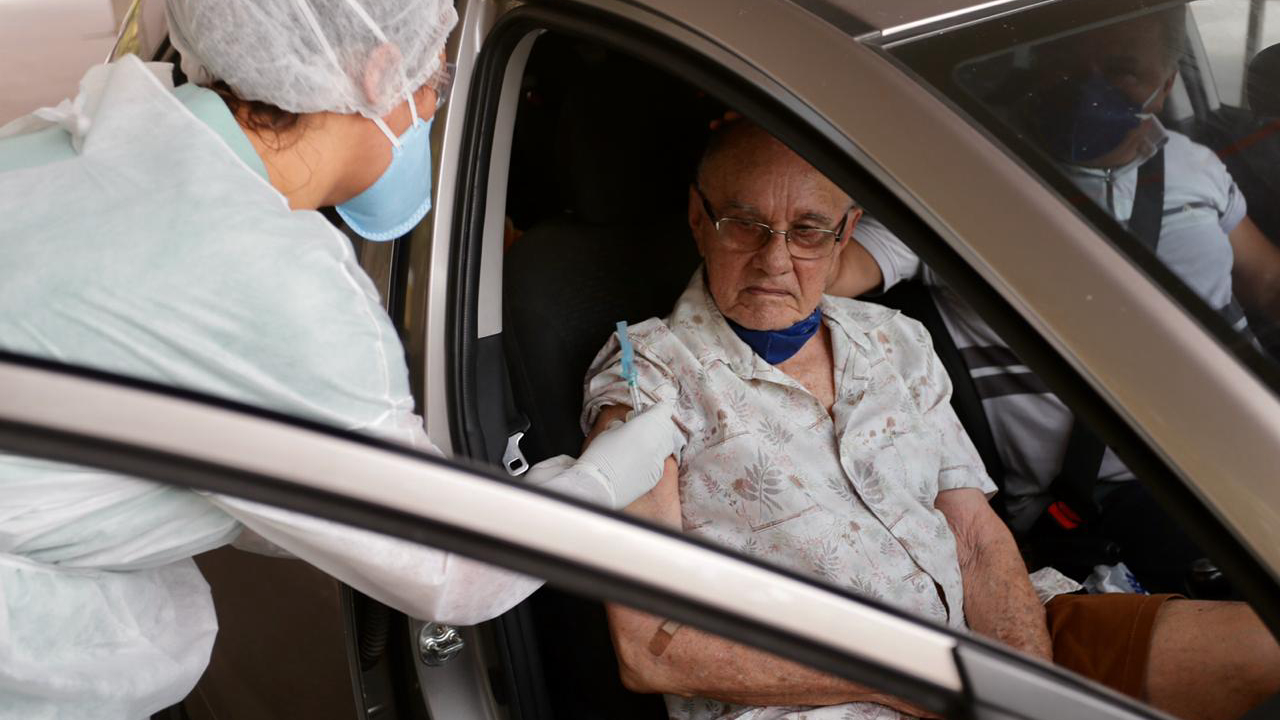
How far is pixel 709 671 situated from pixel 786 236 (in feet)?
2.27

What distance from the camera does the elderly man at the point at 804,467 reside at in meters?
1.62

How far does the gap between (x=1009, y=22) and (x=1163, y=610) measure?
36.4 inches

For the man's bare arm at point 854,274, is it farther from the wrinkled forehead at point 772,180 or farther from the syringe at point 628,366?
the syringe at point 628,366

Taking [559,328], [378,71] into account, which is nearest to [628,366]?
[559,328]

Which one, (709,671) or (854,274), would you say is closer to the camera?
(709,671)

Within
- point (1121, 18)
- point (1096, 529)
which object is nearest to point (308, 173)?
point (1121, 18)

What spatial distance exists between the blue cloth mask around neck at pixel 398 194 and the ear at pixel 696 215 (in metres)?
0.49

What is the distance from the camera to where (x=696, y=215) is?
1.91 meters

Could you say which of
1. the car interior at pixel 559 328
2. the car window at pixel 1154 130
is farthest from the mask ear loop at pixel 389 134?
the car window at pixel 1154 130

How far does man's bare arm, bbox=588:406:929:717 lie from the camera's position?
1.58 meters

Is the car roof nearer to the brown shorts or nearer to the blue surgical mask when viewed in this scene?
the blue surgical mask

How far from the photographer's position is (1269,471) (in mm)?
890

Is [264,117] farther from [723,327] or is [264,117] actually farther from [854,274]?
[854,274]

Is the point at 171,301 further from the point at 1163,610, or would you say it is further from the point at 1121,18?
the point at 1163,610
